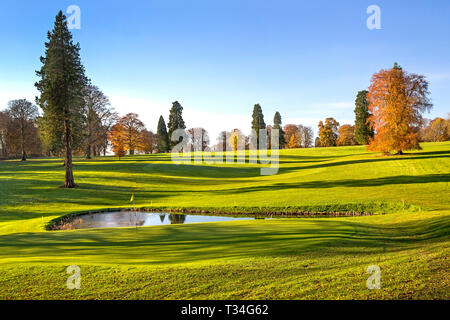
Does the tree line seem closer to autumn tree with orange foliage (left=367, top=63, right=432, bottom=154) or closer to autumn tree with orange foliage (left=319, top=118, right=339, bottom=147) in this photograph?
autumn tree with orange foliage (left=367, top=63, right=432, bottom=154)

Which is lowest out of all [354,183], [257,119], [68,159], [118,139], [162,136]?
[354,183]

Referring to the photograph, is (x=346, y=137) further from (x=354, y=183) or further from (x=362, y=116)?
(x=354, y=183)

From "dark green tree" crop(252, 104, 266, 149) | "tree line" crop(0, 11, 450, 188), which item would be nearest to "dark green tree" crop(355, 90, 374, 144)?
"dark green tree" crop(252, 104, 266, 149)

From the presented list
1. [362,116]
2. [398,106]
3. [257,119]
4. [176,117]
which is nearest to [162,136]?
[176,117]

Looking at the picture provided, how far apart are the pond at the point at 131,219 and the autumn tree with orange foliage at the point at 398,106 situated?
30949 millimetres

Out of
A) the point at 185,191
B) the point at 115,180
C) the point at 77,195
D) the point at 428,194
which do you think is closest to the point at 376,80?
the point at 428,194

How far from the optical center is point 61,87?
3291 centimetres

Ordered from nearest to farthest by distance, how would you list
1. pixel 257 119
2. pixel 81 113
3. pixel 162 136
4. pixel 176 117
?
pixel 81 113, pixel 176 117, pixel 257 119, pixel 162 136

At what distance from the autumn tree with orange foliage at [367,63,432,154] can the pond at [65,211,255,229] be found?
30.9 meters

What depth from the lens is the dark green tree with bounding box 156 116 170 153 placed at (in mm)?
101562

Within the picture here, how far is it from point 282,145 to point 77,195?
84.8 m

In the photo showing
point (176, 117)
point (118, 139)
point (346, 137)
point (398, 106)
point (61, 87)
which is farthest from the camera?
point (346, 137)

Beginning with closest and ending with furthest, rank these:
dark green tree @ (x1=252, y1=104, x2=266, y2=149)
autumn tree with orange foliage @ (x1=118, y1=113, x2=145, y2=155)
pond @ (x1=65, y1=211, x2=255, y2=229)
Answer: pond @ (x1=65, y1=211, x2=255, y2=229) → autumn tree with orange foliage @ (x1=118, y1=113, x2=145, y2=155) → dark green tree @ (x1=252, y1=104, x2=266, y2=149)

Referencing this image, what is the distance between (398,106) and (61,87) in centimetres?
4278
